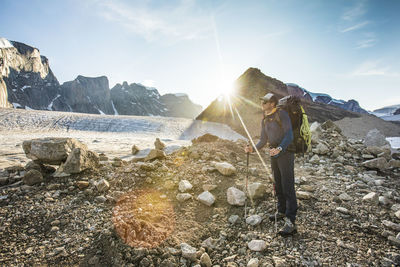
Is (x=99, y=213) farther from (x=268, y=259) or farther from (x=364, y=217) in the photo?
(x=364, y=217)

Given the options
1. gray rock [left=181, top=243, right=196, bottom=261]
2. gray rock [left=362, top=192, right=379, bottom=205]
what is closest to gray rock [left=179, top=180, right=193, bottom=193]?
gray rock [left=181, top=243, right=196, bottom=261]

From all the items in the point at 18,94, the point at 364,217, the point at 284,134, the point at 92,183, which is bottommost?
the point at 364,217

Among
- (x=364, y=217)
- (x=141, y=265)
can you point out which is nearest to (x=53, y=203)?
(x=141, y=265)

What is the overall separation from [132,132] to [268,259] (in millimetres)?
20005

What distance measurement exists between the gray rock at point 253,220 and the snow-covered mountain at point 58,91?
11851 cm

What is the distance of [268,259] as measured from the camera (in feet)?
7.43

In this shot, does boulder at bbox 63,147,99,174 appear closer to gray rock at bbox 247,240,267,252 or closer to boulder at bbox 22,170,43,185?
boulder at bbox 22,170,43,185

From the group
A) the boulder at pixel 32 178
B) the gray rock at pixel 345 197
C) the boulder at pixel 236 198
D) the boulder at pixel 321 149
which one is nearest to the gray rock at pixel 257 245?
the boulder at pixel 236 198

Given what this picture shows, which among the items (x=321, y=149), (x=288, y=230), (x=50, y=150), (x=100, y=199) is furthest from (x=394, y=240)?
(x=50, y=150)

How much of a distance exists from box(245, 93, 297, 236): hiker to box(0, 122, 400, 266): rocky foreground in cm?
25

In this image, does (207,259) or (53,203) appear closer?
(207,259)

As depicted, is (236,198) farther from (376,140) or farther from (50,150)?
(376,140)

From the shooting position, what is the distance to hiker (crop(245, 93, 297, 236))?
9.12 ft

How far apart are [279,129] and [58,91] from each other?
18042 cm
